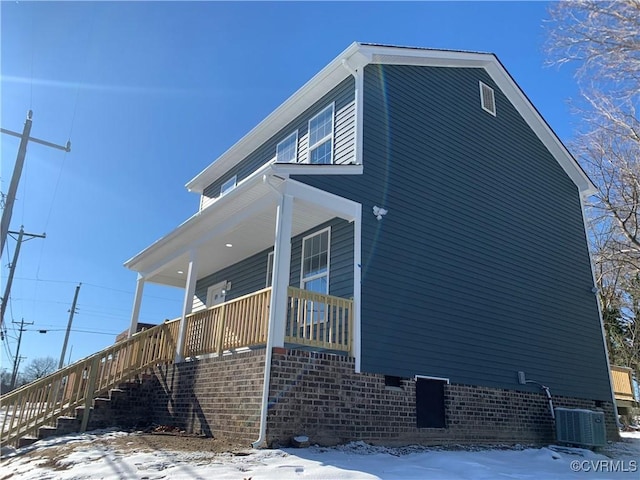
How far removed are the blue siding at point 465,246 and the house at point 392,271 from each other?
0.04m

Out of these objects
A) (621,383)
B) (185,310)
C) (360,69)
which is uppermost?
(360,69)

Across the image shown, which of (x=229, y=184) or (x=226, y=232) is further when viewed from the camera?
(x=229, y=184)

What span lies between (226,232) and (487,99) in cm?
777

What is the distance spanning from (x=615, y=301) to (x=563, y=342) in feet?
38.4

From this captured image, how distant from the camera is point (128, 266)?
12922 millimetres

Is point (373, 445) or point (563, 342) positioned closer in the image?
point (373, 445)

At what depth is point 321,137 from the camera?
10477mm

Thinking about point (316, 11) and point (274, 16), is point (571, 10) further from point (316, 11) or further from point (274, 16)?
point (274, 16)

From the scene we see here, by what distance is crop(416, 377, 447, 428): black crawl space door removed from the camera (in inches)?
320

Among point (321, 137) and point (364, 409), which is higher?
point (321, 137)

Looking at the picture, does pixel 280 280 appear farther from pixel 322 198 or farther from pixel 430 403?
pixel 430 403

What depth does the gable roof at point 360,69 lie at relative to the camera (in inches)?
379

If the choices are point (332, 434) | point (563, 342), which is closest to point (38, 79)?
point (332, 434)

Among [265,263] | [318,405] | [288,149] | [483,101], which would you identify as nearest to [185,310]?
[265,263]
